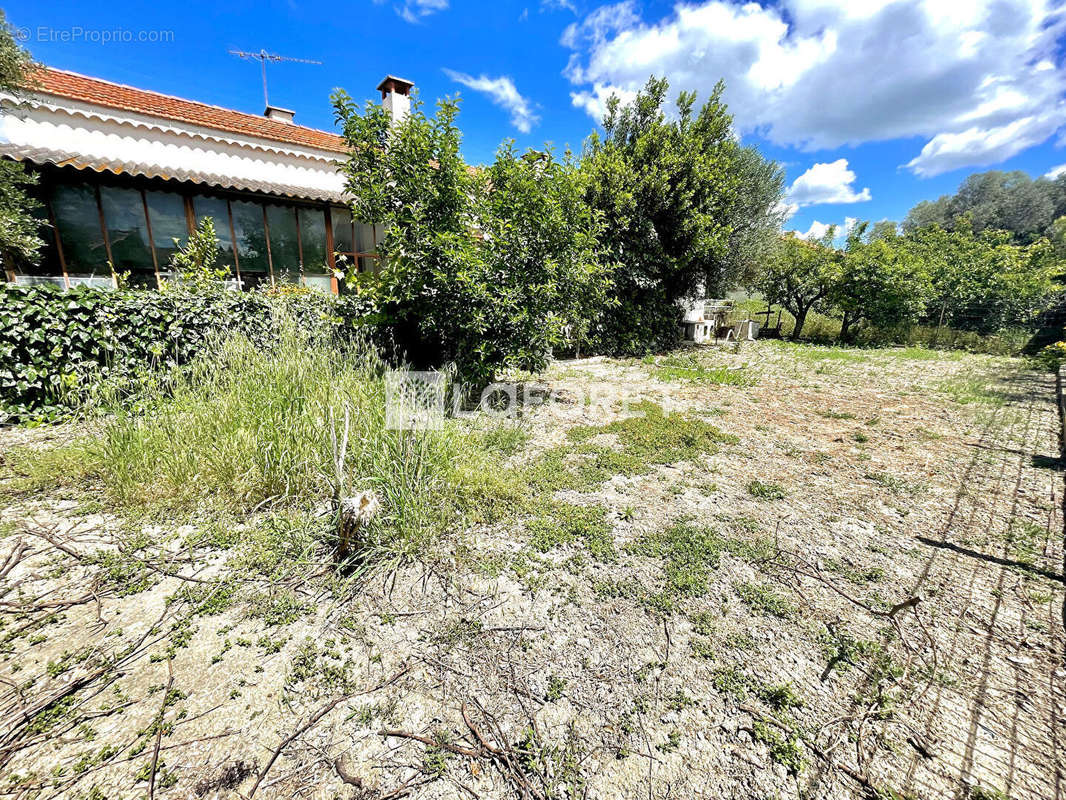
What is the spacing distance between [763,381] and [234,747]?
9.50 m

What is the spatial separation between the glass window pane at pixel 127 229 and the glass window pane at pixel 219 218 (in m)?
0.88

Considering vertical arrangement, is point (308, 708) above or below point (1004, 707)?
above

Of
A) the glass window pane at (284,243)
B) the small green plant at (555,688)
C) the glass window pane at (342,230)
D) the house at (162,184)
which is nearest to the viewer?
the small green plant at (555,688)

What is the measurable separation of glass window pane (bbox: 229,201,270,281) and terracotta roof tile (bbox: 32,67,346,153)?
2006mm

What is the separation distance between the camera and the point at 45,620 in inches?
83.9

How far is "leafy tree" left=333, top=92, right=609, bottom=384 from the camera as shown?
5301 mm

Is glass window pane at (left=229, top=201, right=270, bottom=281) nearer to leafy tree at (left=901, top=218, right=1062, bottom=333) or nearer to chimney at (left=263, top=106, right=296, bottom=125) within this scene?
chimney at (left=263, top=106, right=296, bottom=125)

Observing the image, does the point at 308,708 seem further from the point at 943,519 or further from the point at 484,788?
the point at 943,519

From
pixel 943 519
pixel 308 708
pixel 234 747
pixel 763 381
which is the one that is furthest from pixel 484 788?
pixel 763 381

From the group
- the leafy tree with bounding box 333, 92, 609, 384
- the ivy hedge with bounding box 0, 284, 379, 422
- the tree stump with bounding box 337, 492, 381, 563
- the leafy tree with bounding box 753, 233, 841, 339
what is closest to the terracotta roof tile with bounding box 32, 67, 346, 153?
the leafy tree with bounding box 333, 92, 609, 384

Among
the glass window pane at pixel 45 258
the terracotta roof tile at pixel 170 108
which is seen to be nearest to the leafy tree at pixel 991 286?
the terracotta roof tile at pixel 170 108

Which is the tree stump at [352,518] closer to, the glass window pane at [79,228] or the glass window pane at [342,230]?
the glass window pane at [79,228]

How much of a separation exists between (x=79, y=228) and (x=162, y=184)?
162 centimetres

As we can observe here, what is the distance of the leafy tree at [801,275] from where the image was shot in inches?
574
